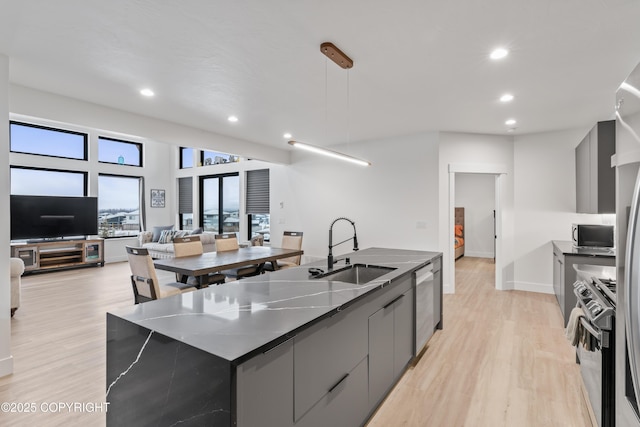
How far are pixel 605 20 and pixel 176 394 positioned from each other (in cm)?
333

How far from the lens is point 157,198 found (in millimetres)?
9430

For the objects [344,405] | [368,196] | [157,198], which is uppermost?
[157,198]

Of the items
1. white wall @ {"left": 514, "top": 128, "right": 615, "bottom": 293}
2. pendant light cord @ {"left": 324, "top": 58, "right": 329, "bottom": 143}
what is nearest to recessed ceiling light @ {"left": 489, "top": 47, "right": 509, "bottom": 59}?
pendant light cord @ {"left": 324, "top": 58, "right": 329, "bottom": 143}

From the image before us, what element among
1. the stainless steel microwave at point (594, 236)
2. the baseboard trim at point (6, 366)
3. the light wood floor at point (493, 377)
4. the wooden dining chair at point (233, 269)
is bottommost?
the light wood floor at point (493, 377)

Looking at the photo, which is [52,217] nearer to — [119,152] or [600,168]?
[119,152]

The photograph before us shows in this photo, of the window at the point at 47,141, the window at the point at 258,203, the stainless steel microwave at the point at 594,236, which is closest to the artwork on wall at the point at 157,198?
the window at the point at 47,141

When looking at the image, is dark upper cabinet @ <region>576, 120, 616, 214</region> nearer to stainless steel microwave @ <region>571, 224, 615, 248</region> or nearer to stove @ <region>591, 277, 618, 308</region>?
stainless steel microwave @ <region>571, 224, 615, 248</region>

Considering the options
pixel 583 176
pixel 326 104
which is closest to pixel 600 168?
pixel 583 176

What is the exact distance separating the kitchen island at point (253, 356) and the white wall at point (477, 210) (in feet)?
25.1

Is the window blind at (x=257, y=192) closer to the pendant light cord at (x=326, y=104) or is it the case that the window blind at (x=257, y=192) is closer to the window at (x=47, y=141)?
the pendant light cord at (x=326, y=104)

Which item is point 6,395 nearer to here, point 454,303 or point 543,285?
point 454,303

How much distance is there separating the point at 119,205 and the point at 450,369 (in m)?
9.08

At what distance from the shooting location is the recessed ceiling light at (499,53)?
2557mm

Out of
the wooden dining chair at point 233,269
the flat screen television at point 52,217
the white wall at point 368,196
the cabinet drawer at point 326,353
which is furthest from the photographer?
the flat screen television at point 52,217
